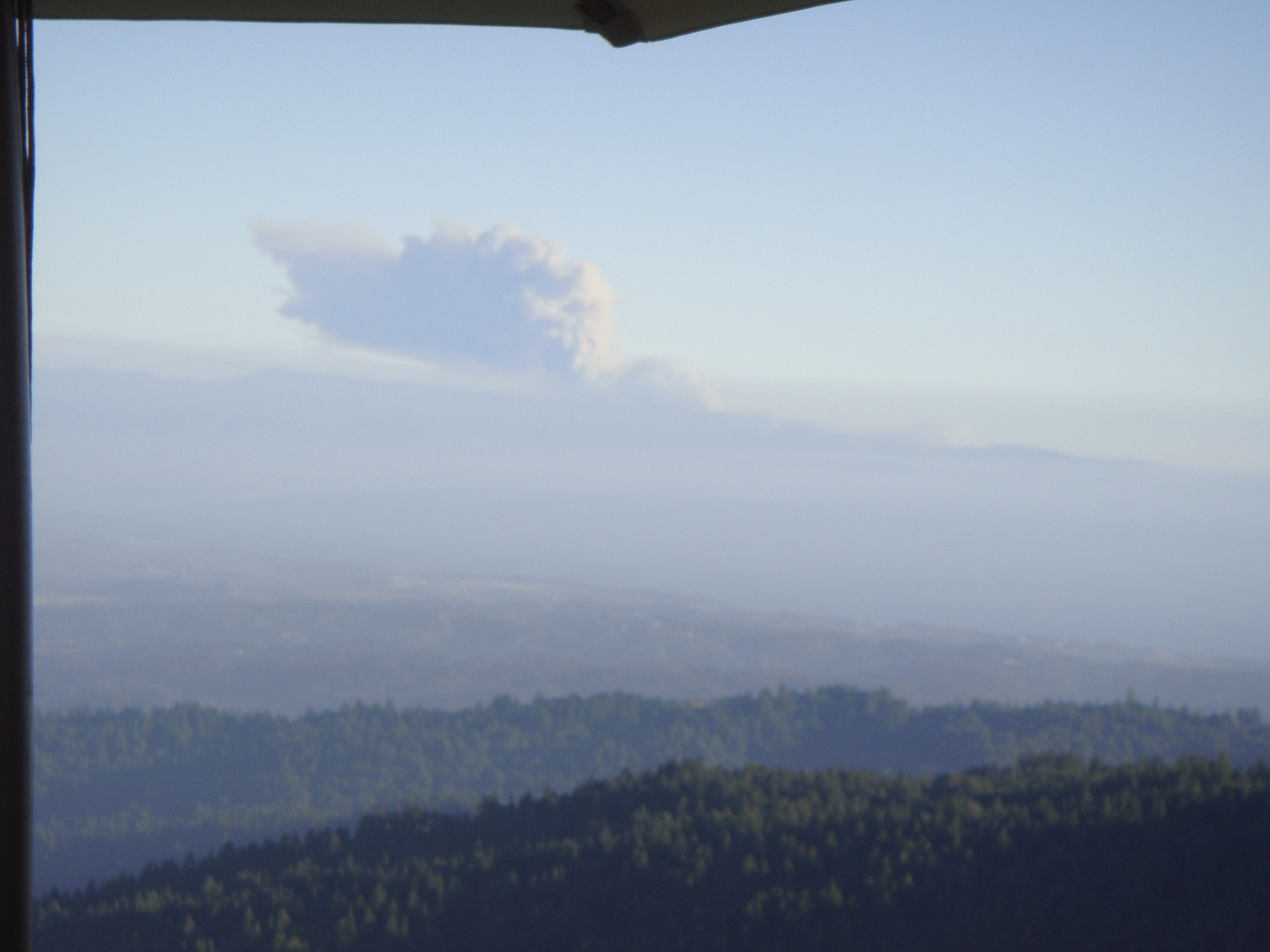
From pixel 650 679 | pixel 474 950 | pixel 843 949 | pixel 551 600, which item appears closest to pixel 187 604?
pixel 551 600

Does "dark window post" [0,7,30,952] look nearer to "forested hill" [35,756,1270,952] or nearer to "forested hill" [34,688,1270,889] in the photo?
"forested hill" [35,756,1270,952]

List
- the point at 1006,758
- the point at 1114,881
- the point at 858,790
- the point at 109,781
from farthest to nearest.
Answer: the point at 109,781, the point at 1006,758, the point at 858,790, the point at 1114,881

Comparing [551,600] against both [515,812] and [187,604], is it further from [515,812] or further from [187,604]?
[515,812]

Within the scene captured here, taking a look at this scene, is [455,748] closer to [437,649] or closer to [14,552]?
[437,649]

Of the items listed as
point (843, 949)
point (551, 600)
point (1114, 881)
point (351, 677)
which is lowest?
point (843, 949)

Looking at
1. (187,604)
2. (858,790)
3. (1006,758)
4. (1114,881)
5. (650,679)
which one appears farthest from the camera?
(187,604)

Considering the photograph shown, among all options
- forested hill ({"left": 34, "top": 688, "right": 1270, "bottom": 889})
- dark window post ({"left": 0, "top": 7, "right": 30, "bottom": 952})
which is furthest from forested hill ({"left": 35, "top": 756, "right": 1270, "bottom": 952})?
dark window post ({"left": 0, "top": 7, "right": 30, "bottom": 952})

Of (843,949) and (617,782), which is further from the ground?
(617,782)

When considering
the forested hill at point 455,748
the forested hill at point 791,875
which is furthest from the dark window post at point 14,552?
the forested hill at point 455,748
